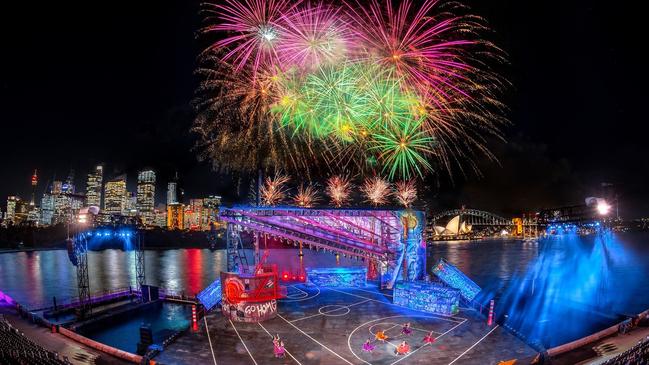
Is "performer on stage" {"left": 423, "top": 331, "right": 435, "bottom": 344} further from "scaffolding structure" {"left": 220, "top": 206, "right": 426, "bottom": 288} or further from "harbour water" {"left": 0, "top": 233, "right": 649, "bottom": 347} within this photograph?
"scaffolding structure" {"left": 220, "top": 206, "right": 426, "bottom": 288}

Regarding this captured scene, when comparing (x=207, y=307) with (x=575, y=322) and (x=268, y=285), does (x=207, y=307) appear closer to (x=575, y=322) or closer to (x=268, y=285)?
(x=268, y=285)

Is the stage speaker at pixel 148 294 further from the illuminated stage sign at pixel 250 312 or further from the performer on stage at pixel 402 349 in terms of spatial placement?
the performer on stage at pixel 402 349

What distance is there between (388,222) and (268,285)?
12090 millimetres

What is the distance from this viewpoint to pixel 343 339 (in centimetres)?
2084

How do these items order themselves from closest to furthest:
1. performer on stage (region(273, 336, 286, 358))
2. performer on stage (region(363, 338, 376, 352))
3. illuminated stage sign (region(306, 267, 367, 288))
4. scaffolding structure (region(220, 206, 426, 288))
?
performer on stage (region(273, 336, 286, 358)) < performer on stage (region(363, 338, 376, 352)) < scaffolding structure (region(220, 206, 426, 288)) < illuminated stage sign (region(306, 267, 367, 288))

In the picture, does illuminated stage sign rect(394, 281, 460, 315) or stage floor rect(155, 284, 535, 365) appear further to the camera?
illuminated stage sign rect(394, 281, 460, 315)

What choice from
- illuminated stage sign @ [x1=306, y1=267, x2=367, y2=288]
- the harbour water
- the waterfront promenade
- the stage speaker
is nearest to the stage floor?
the waterfront promenade

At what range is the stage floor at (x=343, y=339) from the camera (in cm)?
1834

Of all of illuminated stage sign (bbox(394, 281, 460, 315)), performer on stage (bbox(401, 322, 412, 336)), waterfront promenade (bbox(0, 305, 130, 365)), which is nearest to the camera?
waterfront promenade (bbox(0, 305, 130, 365))

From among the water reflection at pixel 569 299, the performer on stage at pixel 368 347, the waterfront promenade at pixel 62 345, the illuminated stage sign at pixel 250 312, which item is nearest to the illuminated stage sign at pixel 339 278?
the illuminated stage sign at pixel 250 312

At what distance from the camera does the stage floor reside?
722 inches

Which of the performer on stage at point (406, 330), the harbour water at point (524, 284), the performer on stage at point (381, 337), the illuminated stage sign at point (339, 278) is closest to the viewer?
the performer on stage at point (381, 337)

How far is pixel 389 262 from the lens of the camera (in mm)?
33562

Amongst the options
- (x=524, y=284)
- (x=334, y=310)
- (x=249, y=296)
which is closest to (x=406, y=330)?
(x=334, y=310)
